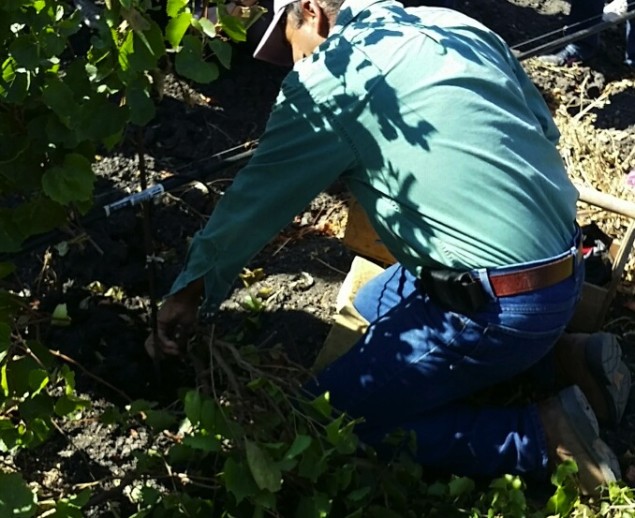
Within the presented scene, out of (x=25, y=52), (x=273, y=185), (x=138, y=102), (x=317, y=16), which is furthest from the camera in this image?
(x=317, y=16)

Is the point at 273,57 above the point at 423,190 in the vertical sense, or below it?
above

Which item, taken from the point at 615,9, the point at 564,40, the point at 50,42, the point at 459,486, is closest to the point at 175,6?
the point at 50,42

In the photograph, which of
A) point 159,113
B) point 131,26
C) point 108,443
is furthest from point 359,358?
point 159,113

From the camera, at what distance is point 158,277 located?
358 centimetres

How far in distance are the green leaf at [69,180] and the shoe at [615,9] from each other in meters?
3.87

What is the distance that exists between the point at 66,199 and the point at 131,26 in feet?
1.36

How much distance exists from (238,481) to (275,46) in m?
1.30

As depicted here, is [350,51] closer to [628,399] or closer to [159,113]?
[628,399]

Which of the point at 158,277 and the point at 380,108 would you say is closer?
the point at 380,108

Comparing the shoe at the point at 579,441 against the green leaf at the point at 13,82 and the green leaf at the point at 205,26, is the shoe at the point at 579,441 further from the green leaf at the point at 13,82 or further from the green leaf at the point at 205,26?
the green leaf at the point at 13,82

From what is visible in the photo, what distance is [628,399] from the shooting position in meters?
3.34

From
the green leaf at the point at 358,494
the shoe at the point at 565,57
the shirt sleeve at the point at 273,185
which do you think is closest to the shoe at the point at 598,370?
the green leaf at the point at 358,494

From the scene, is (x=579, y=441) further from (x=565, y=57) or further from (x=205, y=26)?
(x=565, y=57)

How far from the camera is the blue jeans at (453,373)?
274cm
